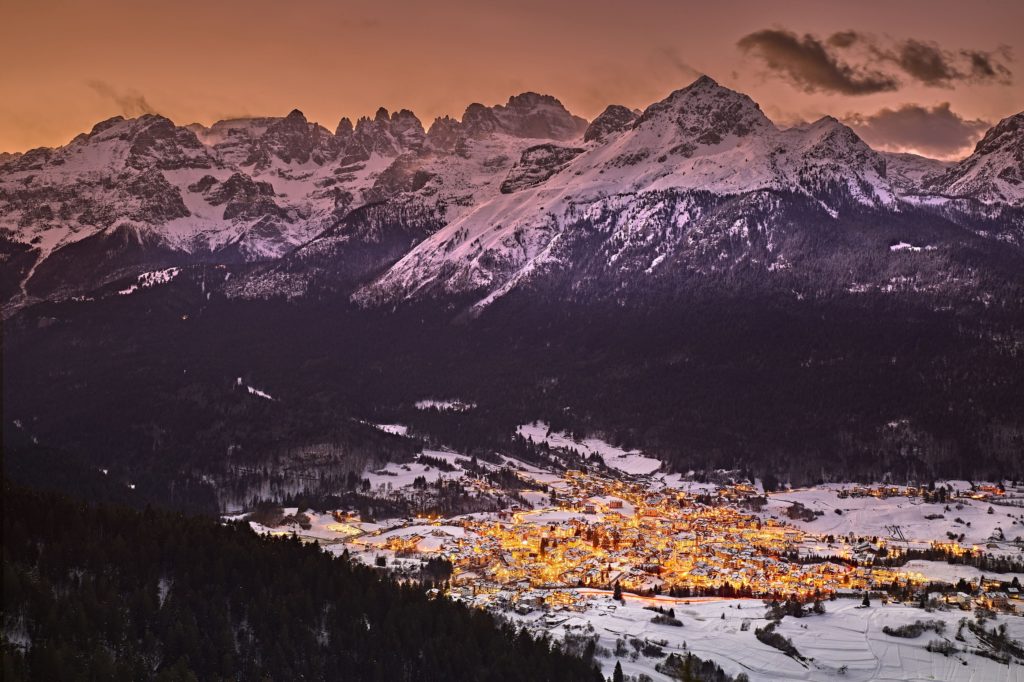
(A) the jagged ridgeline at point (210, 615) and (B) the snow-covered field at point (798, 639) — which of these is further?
(B) the snow-covered field at point (798, 639)

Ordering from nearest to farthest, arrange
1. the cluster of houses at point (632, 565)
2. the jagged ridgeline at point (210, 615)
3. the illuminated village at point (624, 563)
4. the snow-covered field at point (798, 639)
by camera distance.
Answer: the jagged ridgeline at point (210, 615) < the snow-covered field at point (798, 639) < the illuminated village at point (624, 563) < the cluster of houses at point (632, 565)

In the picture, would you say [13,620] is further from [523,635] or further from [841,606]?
[841,606]

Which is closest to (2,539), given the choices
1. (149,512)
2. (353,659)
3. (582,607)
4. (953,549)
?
(149,512)

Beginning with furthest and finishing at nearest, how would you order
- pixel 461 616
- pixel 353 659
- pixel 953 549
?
1. pixel 953 549
2. pixel 461 616
3. pixel 353 659

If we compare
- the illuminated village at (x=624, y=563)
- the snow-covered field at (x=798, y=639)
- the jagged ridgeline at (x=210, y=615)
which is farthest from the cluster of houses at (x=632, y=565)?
the jagged ridgeline at (x=210, y=615)

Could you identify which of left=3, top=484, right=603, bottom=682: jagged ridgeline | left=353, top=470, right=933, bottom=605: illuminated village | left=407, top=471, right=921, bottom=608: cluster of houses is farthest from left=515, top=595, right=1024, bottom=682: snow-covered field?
left=3, top=484, right=603, bottom=682: jagged ridgeline

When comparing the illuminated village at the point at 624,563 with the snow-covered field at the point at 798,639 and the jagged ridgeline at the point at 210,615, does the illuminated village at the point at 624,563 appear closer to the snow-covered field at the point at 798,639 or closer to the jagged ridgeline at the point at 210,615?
the snow-covered field at the point at 798,639

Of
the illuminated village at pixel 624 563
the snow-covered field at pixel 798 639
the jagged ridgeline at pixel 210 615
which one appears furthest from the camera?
the illuminated village at pixel 624 563

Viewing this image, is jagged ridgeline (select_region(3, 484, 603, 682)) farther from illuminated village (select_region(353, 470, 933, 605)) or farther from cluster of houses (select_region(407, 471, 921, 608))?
illuminated village (select_region(353, 470, 933, 605))
